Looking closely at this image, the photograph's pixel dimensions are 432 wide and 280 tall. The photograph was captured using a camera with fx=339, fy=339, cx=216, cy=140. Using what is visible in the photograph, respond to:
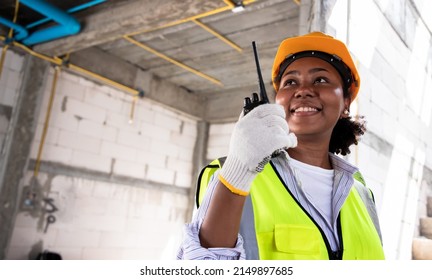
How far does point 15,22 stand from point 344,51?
4.32 meters

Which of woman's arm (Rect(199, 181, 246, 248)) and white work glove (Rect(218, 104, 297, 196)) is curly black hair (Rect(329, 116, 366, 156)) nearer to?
white work glove (Rect(218, 104, 297, 196))

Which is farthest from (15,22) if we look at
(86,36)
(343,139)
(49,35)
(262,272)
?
(262,272)

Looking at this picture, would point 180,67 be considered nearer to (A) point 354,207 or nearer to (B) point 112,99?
(B) point 112,99

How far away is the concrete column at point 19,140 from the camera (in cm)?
395

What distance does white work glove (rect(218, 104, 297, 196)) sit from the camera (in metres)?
0.83

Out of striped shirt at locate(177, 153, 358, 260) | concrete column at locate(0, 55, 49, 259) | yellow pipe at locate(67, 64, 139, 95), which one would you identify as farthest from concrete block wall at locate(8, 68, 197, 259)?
striped shirt at locate(177, 153, 358, 260)

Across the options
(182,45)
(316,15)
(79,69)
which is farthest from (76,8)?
(316,15)

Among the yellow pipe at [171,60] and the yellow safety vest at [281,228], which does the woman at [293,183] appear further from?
the yellow pipe at [171,60]

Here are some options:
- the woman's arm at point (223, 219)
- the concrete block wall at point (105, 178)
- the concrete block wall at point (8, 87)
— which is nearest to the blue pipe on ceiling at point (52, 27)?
the concrete block wall at point (8, 87)

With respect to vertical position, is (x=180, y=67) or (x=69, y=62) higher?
(x=180, y=67)

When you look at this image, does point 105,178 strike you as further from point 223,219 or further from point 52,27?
point 223,219

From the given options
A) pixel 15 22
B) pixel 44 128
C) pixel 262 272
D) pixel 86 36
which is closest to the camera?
pixel 262 272

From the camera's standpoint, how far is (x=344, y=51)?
127 centimetres

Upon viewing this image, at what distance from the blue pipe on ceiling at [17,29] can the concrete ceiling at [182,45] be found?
0.56 ft
